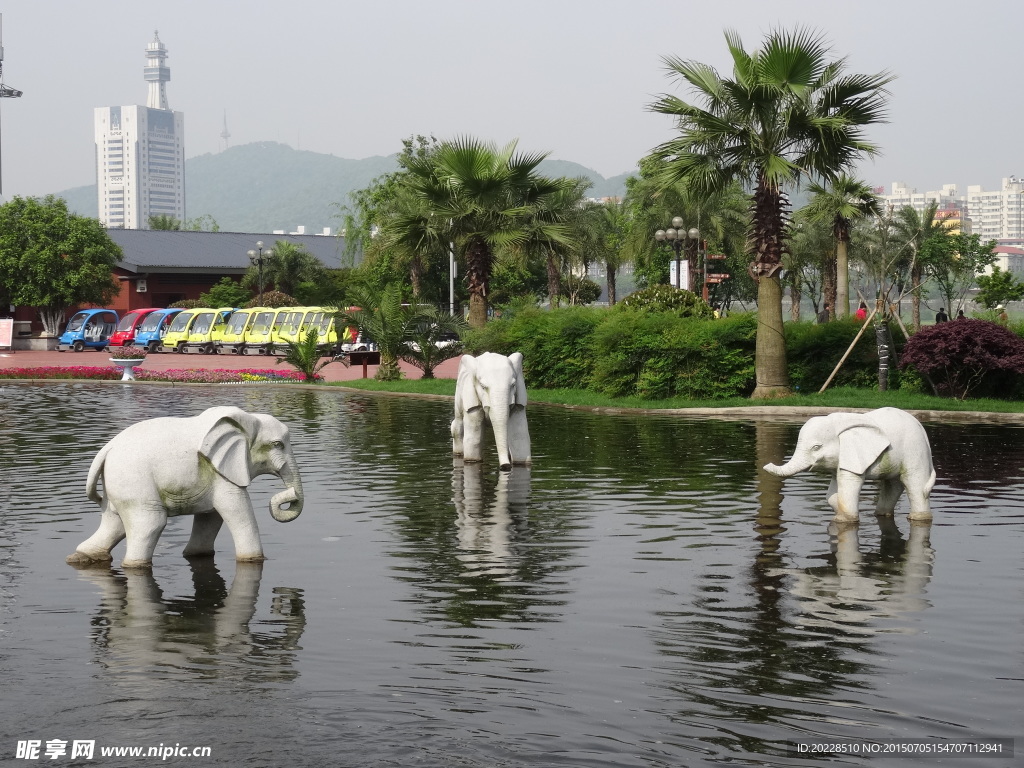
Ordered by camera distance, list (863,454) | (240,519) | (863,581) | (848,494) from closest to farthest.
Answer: (863,581), (240,519), (863,454), (848,494)

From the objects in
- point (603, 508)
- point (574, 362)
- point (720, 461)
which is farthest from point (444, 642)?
point (574, 362)

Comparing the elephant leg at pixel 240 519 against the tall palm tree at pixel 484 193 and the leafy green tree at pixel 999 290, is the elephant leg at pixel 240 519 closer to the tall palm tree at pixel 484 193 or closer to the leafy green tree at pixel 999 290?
the tall palm tree at pixel 484 193

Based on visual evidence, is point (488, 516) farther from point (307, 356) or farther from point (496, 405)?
point (307, 356)

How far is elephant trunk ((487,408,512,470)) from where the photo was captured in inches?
583

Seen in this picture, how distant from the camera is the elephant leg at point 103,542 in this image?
9.47 metres

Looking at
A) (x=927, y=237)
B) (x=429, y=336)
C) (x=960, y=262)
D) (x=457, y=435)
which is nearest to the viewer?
(x=457, y=435)

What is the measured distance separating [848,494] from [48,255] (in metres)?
49.8

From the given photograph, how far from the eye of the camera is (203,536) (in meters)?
9.88

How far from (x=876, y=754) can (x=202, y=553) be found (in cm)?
580

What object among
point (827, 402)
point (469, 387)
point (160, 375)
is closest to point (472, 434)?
point (469, 387)

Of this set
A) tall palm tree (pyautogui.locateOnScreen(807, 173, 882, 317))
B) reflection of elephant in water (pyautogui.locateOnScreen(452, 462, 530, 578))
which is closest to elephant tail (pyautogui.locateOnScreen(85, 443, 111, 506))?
reflection of elephant in water (pyautogui.locateOnScreen(452, 462, 530, 578))

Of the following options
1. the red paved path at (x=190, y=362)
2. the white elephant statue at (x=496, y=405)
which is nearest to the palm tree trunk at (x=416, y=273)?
the red paved path at (x=190, y=362)

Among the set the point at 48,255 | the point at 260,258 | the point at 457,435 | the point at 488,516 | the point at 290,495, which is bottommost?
the point at 488,516

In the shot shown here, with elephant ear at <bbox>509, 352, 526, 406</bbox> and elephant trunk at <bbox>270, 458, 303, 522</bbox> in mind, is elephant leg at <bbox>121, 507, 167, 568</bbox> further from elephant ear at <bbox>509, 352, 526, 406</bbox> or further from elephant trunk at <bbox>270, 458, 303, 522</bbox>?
elephant ear at <bbox>509, 352, 526, 406</bbox>
